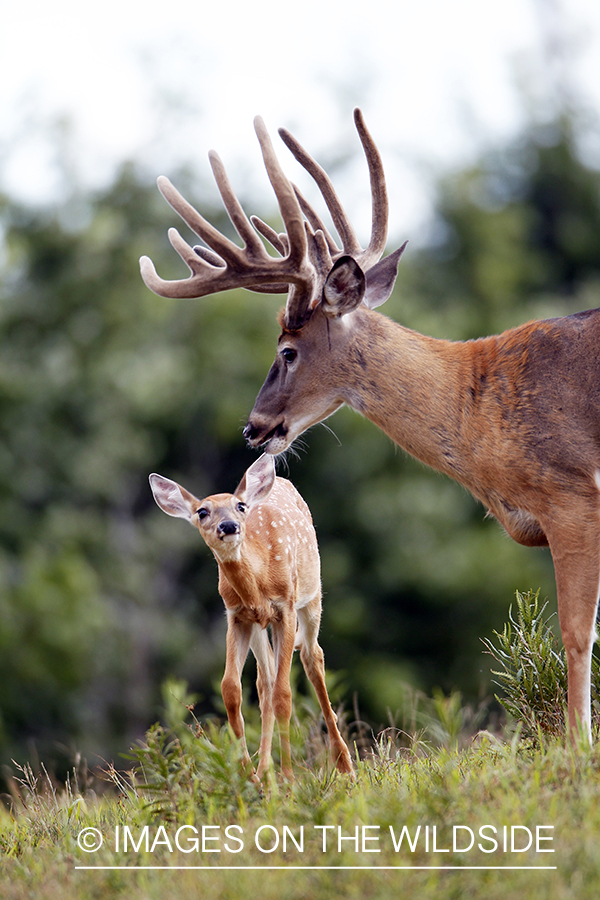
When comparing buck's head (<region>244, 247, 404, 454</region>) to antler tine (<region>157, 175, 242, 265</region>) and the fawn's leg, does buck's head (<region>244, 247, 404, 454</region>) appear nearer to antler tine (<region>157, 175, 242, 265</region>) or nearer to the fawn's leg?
antler tine (<region>157, 175, 242, 265</region>)

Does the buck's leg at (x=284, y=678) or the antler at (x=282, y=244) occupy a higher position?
the antler at (x=282, y=244)

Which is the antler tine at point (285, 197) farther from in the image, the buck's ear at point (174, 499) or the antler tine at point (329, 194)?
the buck's ear at point (174, 499)

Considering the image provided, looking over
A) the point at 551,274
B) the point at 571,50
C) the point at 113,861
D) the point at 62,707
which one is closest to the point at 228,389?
the point at 62,707

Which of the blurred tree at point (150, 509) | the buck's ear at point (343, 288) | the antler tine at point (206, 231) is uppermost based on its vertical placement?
the antler tine at point (206, 231)

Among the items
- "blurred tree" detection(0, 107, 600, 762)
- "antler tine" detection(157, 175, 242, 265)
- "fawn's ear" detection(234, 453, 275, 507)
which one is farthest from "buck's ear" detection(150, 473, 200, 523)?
"blurred tree" detection(0, 107, 600, 762)

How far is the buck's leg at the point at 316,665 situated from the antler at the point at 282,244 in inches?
65.3

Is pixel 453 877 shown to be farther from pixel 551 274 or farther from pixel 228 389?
pixel 551 274

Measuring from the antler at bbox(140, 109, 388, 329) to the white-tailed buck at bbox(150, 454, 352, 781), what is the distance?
0.97 m

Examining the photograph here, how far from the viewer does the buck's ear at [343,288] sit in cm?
563

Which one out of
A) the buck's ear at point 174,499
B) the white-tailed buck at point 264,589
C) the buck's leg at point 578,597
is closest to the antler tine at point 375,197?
the white-tailed buck at point 264,589

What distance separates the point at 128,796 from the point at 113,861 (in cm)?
115

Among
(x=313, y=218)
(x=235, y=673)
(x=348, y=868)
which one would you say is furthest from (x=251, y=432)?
(x=348, y=868)

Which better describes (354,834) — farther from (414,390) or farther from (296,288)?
(296,288)

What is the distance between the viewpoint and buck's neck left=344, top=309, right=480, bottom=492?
230 inches
